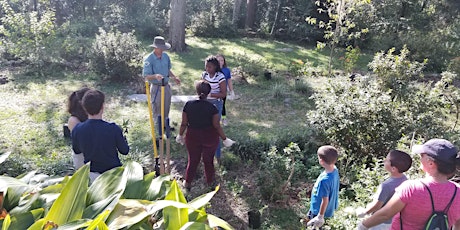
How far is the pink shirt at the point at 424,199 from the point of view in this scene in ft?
7.75

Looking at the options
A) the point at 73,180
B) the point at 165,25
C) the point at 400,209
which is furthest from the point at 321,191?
the point at 165,25

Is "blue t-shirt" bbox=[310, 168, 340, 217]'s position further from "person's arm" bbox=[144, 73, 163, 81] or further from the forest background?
"person's arm" bbox=[144, 73, 163, 81]

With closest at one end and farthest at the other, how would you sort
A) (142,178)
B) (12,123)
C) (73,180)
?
(73,180), (142,178), (12,123)

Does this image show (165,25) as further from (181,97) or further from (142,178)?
(142,178)

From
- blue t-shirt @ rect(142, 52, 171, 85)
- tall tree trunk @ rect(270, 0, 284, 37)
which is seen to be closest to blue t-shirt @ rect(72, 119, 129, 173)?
blue t-shirt @ rect(142, 52, 171, 85)

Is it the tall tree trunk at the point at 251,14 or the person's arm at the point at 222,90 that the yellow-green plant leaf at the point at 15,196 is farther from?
the tall tree trunk at the point at 251,14

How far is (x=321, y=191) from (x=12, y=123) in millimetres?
5825

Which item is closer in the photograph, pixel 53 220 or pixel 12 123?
pixel 53 220

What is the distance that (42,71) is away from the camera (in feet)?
32.2

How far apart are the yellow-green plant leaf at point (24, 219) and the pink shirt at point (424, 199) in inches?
81.2

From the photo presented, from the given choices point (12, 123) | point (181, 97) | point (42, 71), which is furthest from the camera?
point (42, 71)

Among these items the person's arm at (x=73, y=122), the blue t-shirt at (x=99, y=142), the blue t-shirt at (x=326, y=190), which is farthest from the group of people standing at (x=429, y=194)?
the person's arm at (x=73, y=122)

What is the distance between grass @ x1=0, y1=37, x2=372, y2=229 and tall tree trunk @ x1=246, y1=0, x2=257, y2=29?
6094 millimetres

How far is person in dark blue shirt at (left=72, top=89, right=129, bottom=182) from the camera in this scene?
3.16 metres
